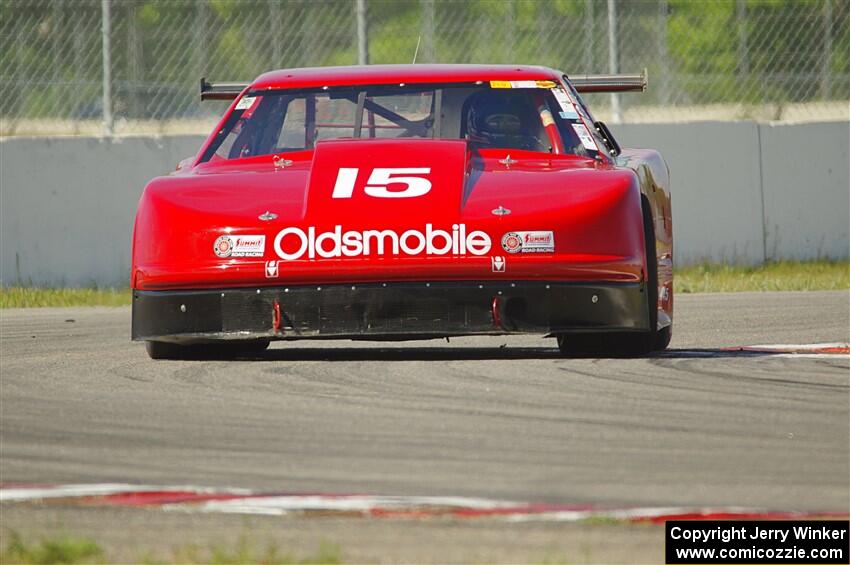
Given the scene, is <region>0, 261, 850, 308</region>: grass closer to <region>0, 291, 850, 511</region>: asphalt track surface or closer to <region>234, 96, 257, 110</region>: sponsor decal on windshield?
<region>0, 291, 850, 511</region>: asphalt track surface

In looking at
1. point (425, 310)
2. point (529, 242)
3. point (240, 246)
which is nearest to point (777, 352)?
point (529, 242)

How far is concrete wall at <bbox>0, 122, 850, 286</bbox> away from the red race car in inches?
227

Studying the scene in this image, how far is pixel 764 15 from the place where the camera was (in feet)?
47.4

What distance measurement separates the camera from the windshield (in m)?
8.20

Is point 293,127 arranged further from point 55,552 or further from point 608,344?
point 55,552

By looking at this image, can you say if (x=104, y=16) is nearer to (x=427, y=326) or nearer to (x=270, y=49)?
(x=270, y=49)

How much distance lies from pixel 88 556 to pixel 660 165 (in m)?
5.30

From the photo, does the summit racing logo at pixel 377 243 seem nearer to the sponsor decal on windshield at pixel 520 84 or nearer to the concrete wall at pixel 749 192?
the sponsor decal on windshield at pixel 520 84

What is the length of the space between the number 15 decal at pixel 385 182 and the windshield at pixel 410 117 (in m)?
0.81

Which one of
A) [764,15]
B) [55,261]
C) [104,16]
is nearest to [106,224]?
[55,261]

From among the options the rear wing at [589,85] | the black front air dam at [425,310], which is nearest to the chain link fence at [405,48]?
the rear wing at [589,85]

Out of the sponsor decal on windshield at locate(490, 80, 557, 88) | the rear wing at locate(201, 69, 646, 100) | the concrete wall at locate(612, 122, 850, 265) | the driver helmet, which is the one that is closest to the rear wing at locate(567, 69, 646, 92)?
the rear wing at locate(201, 69, 646, 100)

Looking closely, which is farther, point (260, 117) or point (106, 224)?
point (106, 224)

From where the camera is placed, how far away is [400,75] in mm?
8461
